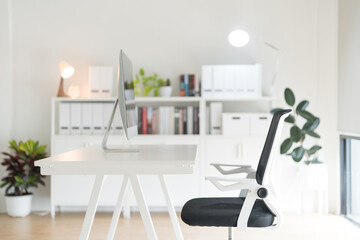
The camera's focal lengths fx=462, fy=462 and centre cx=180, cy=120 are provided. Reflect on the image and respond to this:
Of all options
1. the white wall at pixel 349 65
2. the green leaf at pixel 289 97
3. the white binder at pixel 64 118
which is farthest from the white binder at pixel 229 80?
the white binder at pixel 64 118

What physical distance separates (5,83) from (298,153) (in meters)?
3.02

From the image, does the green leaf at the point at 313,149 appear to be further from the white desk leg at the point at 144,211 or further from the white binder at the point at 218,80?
the white desk leg at the point at 144,211

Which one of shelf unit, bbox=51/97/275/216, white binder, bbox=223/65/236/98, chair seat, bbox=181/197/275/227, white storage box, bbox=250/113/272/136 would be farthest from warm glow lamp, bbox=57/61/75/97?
chair seat, bbox=181/197/275/227

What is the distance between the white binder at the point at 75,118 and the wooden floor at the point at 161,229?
0.84 metres

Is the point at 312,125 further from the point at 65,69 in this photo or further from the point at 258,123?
the point at 65,69

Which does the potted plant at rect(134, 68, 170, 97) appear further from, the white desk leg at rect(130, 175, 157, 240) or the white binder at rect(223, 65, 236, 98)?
the white desk leg at rect(130, 175, 157, 240)

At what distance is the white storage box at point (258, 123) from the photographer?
4.45 metres

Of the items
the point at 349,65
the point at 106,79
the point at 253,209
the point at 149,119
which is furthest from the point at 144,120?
the point at 253,209

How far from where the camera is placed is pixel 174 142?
446 cm

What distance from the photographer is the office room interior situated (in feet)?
14.1

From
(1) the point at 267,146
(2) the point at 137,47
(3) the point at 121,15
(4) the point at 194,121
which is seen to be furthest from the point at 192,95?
(1) the point at 267,146

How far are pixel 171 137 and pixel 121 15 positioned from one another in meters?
1.40

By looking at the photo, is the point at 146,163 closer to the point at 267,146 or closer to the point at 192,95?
the point at 267,146

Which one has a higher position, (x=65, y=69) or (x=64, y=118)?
(x=65, y=69)
